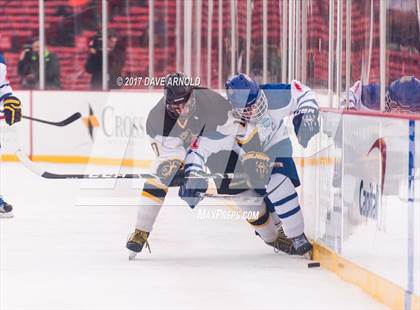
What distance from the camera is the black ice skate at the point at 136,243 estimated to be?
5.58 m

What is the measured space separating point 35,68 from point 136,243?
7.11 m

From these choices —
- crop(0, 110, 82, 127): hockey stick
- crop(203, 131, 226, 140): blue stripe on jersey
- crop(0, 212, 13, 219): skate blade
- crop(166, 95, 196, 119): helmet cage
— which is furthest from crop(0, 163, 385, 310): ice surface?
crop(0, 110, 82, 127): hockey stick

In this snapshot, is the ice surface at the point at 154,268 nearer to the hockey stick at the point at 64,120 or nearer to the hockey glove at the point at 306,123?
the hockey glove at the point at 306,123

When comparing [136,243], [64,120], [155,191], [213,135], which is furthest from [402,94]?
[64,120]

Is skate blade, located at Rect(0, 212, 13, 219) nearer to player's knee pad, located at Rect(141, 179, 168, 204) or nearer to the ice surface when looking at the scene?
the ice surface

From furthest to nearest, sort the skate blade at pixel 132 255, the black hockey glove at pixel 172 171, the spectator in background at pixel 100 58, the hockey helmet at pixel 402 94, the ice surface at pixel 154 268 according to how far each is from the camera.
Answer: the spectator in background at pixel 100 58 < the skate blade at pixel 132 255 < the black hockey glove at pixel 172 171 < the hockey helmet at pixel 402 94 < the ice surface at pixel 154 268

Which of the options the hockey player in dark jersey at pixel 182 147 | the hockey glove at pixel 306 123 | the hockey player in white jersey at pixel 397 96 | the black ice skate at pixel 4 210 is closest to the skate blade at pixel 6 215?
the black ice skate at pixel 4 210

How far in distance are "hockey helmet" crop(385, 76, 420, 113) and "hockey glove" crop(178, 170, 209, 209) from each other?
972 mm

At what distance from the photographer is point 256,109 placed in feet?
A: 17.9

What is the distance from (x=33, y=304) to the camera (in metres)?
4.40

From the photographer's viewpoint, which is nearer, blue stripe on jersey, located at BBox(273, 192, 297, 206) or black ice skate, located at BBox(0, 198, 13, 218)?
blue stripe on jersey, located at BBox(273, 192, 297, 206)

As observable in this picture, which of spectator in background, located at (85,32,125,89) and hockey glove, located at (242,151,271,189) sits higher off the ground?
spectator in background, located at (85,32,125,89)

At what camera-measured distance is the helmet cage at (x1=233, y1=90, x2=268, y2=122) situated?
5418mm

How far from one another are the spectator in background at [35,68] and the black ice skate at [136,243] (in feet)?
22.2
